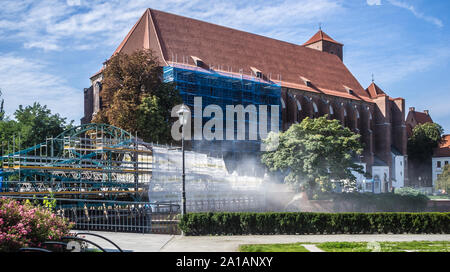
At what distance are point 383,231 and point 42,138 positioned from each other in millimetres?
32165

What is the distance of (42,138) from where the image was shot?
40562 mm

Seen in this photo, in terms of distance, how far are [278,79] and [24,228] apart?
159ft

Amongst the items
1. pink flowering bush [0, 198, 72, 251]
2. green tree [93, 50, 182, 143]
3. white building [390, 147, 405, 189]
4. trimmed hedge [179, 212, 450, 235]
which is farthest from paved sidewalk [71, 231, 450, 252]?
white building [390, 147, 405, 189]

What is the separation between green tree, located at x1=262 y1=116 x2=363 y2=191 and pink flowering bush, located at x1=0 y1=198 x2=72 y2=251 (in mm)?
27389

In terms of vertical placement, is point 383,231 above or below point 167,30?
below

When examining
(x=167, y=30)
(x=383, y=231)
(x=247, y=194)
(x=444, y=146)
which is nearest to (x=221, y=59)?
(x=167, y=30)

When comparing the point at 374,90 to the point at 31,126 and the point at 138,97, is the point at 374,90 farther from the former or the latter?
the point at 31,126

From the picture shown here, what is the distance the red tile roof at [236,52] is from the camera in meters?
45.9

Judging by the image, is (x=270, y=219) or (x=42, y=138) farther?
(x=42, y=138)

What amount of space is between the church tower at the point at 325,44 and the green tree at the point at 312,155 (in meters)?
38.1

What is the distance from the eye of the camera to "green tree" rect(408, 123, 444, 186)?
249ft

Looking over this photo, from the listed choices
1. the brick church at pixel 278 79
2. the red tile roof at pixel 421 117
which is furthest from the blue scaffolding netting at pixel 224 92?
the red tile roof at pixel 421 117
